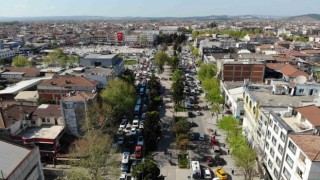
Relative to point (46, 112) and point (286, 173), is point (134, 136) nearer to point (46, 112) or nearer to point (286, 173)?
point (46, 112)

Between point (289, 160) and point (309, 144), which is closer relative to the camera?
point (309, 144)

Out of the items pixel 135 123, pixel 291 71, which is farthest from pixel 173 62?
pixel 135 123

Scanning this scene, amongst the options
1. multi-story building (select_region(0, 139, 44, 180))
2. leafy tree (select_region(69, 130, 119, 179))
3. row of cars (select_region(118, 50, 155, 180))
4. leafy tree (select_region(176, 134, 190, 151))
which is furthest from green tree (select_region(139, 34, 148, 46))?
multi-story building (select_region(0, 139, 44, 180))

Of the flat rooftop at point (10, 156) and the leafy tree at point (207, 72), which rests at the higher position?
the flat rooftop at point (10, 156)

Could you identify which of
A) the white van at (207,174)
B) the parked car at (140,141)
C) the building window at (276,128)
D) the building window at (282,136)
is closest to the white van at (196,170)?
the white van at (207,174)

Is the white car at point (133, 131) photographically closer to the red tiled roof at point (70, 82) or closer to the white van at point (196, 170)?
the red tiled roof at point (70, 82)

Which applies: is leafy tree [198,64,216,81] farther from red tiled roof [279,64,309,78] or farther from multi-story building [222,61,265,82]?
red tiled roof [279,64,309,78]
